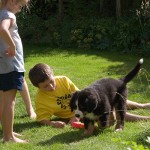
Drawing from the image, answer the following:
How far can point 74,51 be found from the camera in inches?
466

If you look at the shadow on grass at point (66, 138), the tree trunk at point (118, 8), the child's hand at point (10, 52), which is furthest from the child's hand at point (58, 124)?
the tree trunk at point (118, 8)

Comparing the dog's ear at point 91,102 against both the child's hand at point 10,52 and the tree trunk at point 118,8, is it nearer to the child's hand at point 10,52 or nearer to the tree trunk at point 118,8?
the child's hand at point 10,52

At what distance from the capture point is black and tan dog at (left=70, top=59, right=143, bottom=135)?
189 inches

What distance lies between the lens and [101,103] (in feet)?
16.2

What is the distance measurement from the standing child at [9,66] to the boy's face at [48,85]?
31.1 inches

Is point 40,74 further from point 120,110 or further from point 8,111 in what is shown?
point 120,110

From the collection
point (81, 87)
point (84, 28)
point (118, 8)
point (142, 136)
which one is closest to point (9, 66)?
point (142, 136)

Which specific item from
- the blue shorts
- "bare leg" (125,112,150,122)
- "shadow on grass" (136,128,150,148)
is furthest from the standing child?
"bare leg" (125,112,150,122)

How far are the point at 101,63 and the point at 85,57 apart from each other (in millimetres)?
986

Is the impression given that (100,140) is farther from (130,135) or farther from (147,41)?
(147,41)

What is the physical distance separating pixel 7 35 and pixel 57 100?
166cm

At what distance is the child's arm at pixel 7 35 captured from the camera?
14.5 ft

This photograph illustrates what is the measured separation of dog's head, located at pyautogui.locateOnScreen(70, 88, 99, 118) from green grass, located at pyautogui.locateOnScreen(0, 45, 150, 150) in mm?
330

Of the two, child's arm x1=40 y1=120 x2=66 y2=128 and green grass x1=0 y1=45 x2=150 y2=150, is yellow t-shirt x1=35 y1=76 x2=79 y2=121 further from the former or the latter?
green grass x1=0 y1=45 x2=150 y2=150
